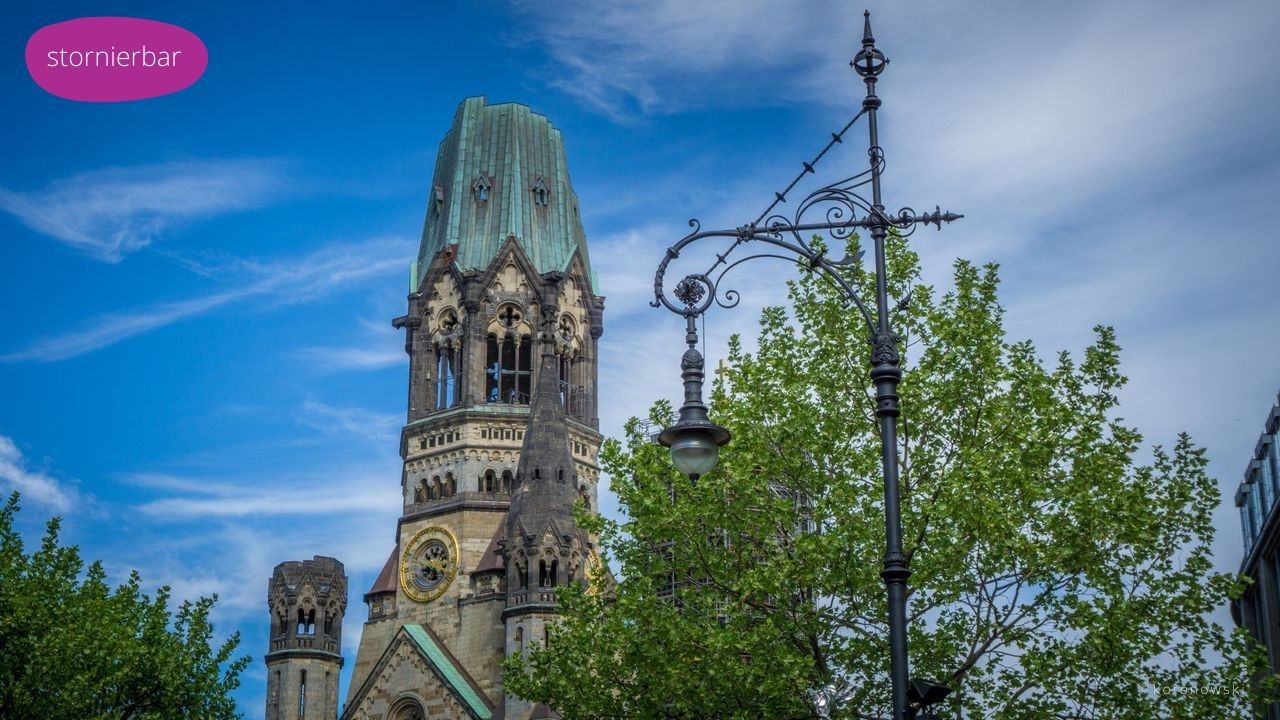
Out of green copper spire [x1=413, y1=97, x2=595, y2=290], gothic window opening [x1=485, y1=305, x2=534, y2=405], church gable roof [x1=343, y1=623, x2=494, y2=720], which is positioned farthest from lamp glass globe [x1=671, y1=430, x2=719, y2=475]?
green copper spire [x1=413, y1=97, x2=595, y2=290]

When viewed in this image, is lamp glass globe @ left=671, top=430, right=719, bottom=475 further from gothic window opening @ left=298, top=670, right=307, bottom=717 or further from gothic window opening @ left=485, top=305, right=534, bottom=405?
gothic window opening @ left=485, top=305, right=534, bottom=405

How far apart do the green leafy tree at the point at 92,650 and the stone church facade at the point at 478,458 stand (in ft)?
53.8

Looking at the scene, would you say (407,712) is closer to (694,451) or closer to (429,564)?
(429,564)

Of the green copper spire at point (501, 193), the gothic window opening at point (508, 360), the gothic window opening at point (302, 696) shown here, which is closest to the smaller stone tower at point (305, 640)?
the gothic window opening at point (302, 696)

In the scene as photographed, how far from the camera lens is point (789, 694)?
107ft

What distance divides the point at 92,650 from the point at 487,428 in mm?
28947

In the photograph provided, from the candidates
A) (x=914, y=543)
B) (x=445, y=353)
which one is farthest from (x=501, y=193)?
(x=914, y=543)

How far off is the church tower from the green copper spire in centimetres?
8

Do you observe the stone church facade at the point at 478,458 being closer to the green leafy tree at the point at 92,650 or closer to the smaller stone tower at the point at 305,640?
the smaller stone tower at the point at 305,640

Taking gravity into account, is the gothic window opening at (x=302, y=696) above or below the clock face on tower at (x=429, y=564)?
below

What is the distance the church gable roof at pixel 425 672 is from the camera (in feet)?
221

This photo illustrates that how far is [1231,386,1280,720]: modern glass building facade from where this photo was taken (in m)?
50.9

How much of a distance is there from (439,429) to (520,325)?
5905 mm

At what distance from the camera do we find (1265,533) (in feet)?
169
